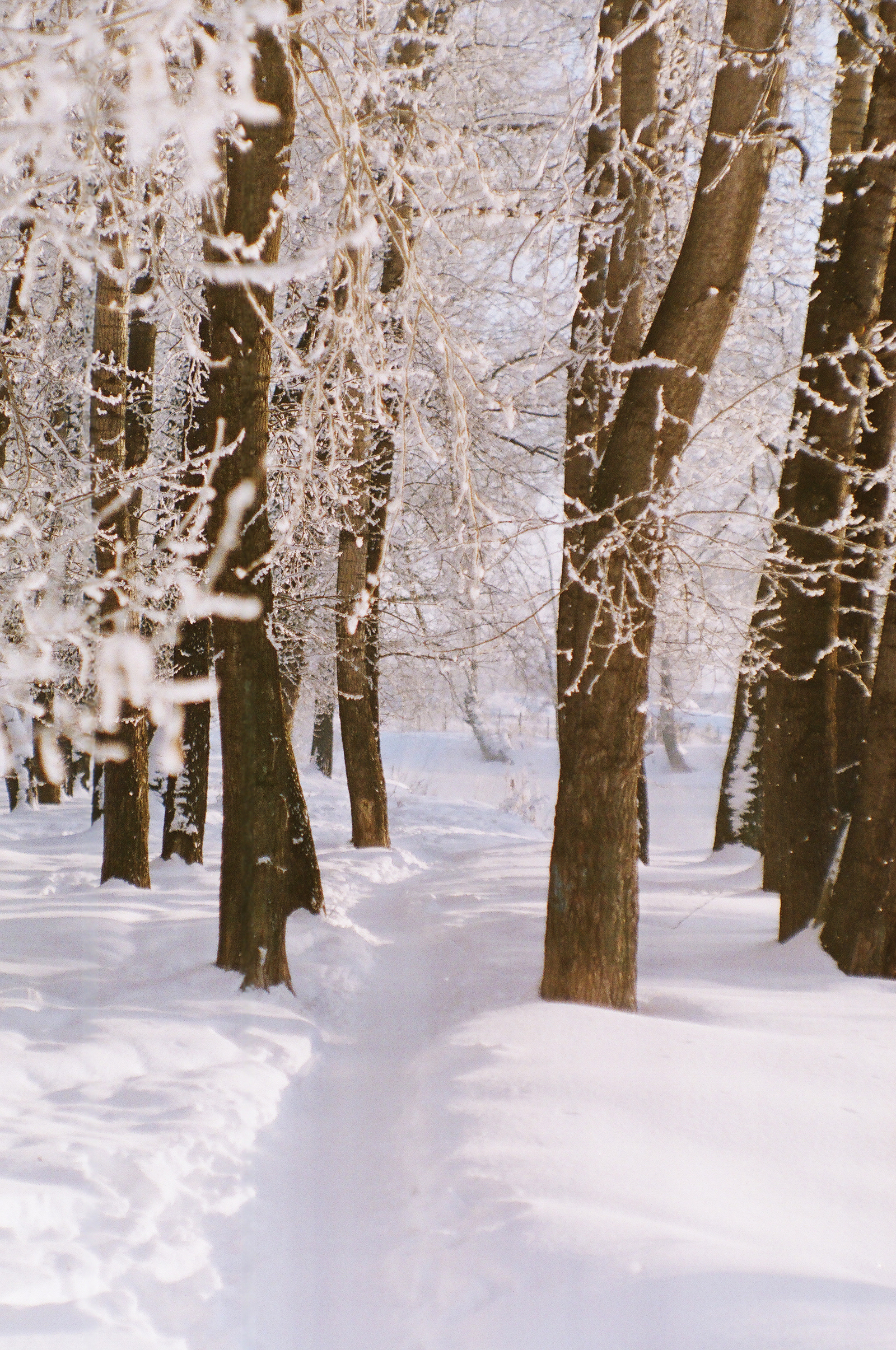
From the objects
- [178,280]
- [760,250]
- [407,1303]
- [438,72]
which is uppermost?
[438,72]

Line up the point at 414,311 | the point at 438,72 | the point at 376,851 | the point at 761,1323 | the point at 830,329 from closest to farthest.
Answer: the point at 761,1323, the point at 414,311, the point at 830,329, the point at 438,72, the point at 376,851

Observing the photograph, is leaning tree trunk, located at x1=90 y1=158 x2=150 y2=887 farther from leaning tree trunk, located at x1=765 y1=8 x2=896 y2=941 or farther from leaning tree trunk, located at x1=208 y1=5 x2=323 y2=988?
leaning tree trunk, located at x1=765 y1=8 x2=896 y2=941

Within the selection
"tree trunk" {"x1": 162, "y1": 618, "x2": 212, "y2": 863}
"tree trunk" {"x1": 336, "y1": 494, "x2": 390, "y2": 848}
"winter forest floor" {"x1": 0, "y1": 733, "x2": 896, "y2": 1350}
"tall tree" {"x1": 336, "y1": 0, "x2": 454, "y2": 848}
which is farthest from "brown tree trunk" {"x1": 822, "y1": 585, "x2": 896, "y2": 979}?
"tree trunk" {"x1": 162, "y1": 618, "x2": 212, "y2": 863}

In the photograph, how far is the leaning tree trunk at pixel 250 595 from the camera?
5125 millimetres

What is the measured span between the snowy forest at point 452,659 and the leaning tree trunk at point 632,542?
2cm

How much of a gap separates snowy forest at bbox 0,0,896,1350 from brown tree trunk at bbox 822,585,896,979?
26mm

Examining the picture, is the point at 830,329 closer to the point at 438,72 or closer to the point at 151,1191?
the point at 438,72

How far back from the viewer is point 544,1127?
3289 mm

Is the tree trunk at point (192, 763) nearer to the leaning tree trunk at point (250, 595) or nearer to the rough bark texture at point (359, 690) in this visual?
the rough bark texture at point (359, 690)

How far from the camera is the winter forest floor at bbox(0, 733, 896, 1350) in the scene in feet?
7.93

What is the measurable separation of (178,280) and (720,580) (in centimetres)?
754

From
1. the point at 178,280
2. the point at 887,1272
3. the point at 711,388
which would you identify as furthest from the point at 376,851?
the point at 887,1272

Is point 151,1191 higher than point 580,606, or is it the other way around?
point 580,606

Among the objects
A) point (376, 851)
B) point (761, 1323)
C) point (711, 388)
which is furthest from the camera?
point (376, 851)
